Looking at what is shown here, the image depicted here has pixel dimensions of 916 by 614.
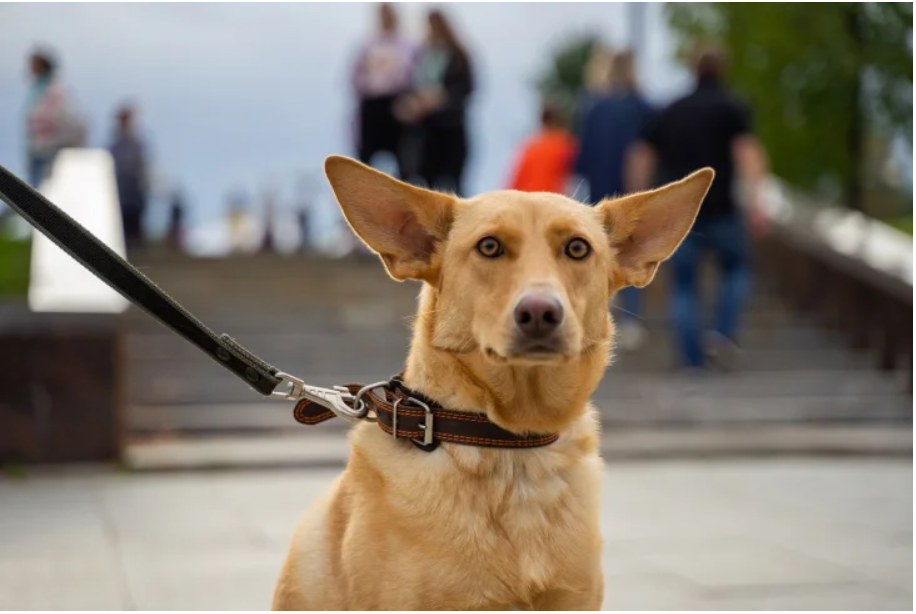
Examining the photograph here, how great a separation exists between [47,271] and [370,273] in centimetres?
504

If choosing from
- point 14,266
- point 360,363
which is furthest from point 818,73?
point 14,266

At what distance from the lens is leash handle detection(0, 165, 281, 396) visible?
3111mm

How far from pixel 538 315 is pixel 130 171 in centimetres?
1497

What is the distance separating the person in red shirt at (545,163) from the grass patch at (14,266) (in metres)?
4.61

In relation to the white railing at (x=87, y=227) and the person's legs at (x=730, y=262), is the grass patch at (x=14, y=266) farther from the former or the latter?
the person's legs at (x=730, y=262)

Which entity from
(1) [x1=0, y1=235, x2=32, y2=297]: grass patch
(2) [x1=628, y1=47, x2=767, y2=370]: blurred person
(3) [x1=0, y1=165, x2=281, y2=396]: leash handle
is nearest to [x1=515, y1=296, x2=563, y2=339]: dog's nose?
(3) [x1=0, y1=165, x2=281, y2=396]: leash handle

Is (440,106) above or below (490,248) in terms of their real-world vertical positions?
above

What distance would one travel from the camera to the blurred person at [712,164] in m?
10.3

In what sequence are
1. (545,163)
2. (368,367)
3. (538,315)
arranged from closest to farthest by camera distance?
(538,315) → (368,367) → (545,163)

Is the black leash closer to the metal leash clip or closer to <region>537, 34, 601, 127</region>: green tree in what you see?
the metal leash clip

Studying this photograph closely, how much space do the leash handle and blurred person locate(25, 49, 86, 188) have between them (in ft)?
33.1

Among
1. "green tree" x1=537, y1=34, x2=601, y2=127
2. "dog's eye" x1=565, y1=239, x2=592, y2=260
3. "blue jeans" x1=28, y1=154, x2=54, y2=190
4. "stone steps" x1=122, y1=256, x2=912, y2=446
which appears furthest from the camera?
"green tree" x1=537, y1=34, x2=601, y2=127

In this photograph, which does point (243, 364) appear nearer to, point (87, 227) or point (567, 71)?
point (87, 227)

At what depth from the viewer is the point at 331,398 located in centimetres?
336
